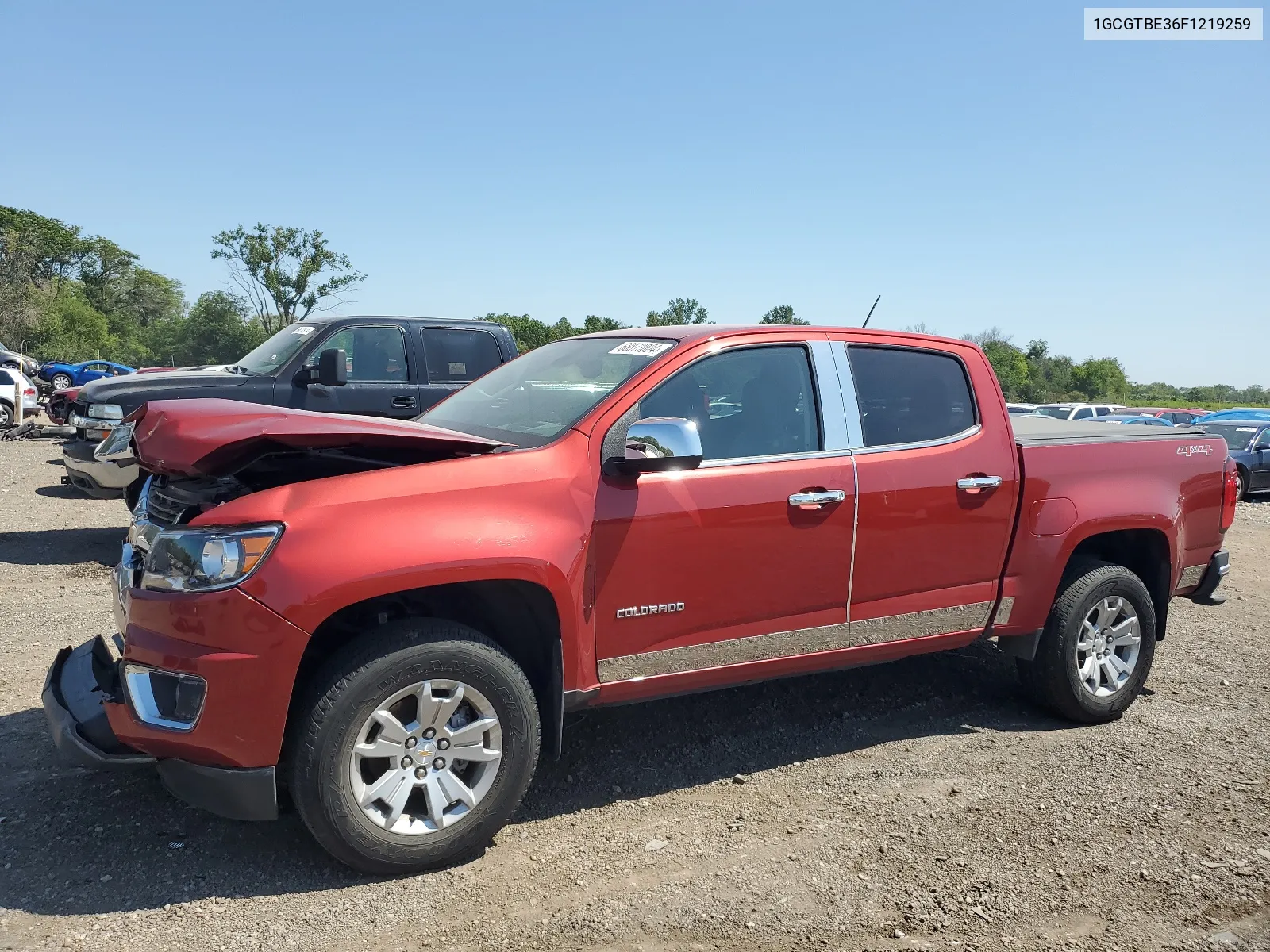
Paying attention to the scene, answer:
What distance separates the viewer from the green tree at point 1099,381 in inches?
3009

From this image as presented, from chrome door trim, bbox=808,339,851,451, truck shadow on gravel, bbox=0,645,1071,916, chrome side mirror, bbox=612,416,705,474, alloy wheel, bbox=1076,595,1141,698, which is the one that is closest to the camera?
truck shadow on gravel, bbox=0,645,1071,916

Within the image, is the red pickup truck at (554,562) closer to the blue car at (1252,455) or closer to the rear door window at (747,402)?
the rear door window at (747,402)

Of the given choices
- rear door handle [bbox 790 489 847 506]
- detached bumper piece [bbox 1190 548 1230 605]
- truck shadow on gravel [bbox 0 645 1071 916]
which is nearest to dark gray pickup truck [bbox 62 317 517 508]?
truck shadow on gravel [bbox 0 645 1071 916]

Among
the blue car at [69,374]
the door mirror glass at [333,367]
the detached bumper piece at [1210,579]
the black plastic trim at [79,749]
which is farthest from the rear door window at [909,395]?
the blue car at [69,374]

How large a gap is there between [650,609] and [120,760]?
1.84 meters

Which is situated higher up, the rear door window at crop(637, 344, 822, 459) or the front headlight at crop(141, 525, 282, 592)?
the rear door window at crop(637, 344, 822, 459)

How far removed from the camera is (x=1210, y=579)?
5172mm

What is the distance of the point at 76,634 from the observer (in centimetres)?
559

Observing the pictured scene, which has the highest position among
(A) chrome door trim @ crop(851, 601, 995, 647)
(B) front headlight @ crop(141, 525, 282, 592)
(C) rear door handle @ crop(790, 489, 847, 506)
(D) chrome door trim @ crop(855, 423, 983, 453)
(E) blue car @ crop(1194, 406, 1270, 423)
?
(D) chrome door trim @ crop(855, 423, 983, 453)

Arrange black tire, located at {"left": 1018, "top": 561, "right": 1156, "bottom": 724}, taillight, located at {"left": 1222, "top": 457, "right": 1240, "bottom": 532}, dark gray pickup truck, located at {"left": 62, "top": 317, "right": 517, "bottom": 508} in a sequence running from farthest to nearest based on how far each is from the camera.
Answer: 1. dark gray pickup truck, located at {"left": 62, "top": 317, "right": 517, "bottom": 508}
2. taillight, located at {"left": 1222, "top": 457, "right": 1240, "bottom": 532}
3. black tire, located at {"left": 1018, "top": 561, "right": 1156, "bottom": 724}

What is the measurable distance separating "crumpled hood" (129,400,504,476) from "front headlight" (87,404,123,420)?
215 inches

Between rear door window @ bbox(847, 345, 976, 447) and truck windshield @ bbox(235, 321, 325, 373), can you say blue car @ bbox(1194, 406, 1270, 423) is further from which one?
truck windshield @ bbox(235, 321, 325, 373)

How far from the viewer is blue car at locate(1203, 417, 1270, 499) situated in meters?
16.6

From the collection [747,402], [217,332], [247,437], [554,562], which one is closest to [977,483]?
[747,402]
